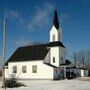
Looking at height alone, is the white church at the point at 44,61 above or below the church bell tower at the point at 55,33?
below

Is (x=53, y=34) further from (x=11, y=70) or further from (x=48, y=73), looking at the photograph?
(x=11, y=70)

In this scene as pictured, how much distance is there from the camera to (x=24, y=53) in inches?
2261

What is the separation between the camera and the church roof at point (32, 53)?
53.3 meters

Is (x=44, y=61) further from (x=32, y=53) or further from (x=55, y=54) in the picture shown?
(x=32, y=53)

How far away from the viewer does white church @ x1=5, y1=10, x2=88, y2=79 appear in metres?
51.4

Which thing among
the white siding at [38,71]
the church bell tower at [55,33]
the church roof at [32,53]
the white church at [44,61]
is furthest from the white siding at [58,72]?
the church bell tower at [55,33]

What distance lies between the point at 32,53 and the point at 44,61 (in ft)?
15.4

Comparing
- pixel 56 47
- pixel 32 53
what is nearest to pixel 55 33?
pixel 56 47

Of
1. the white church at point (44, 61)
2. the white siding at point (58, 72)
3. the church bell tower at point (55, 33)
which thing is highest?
the church bell tower at point (55, 33)

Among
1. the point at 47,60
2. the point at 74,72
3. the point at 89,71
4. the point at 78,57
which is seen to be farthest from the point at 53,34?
the point at 78,57

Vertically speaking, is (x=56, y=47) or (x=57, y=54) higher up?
(x=56, y=47)

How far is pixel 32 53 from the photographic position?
55750 mm

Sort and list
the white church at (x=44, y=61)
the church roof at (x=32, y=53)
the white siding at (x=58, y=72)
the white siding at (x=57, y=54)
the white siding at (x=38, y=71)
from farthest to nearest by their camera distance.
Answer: the church roof at (x=32, y=53) → the white siding at (x=57, y=54) → the white church at (x=44, y=61) → the white siding at (x=58, y=72) → the white siding at (x=38, y=71)

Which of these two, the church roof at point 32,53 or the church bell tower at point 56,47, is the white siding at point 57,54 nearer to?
the church bell tower at point 56,47
